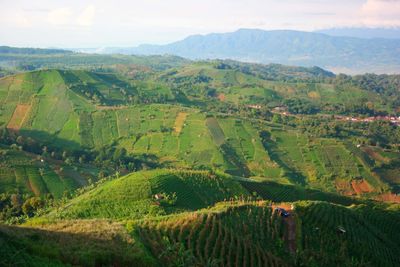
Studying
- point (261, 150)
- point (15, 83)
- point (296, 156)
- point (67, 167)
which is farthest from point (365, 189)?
point (15, 83)

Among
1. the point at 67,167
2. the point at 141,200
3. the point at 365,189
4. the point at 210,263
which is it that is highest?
the point at 210,263

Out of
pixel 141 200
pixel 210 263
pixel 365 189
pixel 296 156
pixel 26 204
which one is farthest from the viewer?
pixel 296 156

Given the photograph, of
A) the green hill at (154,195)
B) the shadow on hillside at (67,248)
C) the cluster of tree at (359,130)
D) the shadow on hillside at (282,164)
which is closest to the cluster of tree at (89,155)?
the shadow on hillside at (282,164)

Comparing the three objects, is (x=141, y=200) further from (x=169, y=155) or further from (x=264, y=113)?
(x=264, y=113)

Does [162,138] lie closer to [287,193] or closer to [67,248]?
[287,193]

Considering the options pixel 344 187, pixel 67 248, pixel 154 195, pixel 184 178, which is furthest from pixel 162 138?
pixel 67 248

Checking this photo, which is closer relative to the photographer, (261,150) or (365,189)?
(365,189)
